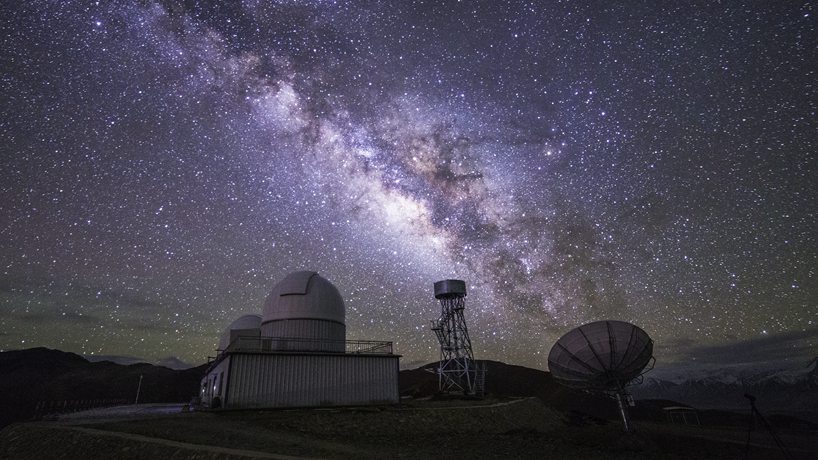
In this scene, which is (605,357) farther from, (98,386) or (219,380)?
(98,386)

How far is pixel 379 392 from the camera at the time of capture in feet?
83.5

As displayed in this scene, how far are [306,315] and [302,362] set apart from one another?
4.20 m

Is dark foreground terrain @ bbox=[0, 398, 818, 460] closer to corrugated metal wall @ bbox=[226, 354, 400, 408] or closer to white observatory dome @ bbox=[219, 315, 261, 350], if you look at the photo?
corrugated metal wall @ bbox=[226, 354, 400, 408]

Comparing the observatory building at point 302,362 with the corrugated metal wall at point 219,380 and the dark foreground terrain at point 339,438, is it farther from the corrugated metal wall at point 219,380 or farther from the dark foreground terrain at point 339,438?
the dark foreground terrain at point 339,438

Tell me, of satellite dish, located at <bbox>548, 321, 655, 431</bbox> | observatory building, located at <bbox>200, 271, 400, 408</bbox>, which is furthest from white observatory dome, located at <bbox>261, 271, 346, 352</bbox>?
satellite dish, located at <bbox>548, 321, 655, 431</bbox>

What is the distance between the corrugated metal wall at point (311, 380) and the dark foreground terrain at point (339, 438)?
1.08 m

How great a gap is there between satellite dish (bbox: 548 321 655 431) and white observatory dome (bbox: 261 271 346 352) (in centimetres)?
1476

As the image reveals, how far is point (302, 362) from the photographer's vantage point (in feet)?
77.1

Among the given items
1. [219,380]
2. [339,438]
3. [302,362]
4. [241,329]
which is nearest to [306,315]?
[302,362]

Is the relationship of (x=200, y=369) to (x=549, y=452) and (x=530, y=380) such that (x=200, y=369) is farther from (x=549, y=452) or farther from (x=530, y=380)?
(x=549, y=452)

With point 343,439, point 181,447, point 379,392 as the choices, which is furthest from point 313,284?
point 181,447

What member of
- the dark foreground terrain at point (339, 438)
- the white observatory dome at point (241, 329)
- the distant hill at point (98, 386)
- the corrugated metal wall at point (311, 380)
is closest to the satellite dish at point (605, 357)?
the dark foreground terrain at point (339, 438)

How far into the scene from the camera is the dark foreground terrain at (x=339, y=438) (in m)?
12.0

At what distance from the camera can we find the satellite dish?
2064cm
